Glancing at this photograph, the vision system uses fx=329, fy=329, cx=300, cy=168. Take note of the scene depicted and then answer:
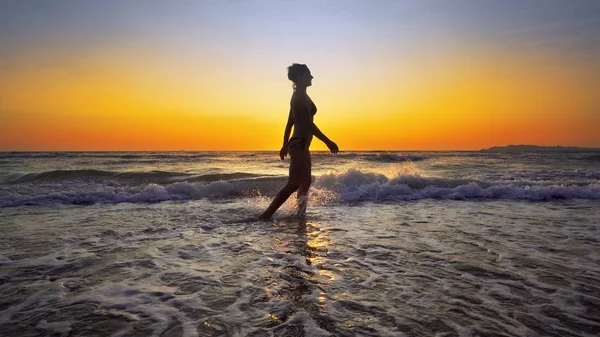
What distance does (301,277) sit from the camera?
2998 millimetres

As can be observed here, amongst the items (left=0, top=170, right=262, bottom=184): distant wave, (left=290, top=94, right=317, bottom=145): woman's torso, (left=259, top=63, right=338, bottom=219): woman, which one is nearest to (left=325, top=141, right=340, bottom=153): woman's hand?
(left=259, top=63, right=338, bottom=219): woman

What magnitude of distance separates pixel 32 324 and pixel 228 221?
381cm

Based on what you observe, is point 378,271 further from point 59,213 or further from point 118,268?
point 59,213

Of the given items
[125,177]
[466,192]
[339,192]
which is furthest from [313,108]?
[125,177]

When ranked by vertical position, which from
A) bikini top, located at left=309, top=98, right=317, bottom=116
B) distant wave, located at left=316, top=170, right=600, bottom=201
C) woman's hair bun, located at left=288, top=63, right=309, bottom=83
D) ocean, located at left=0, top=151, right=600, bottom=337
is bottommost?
ocean, located at left=0, top=151, right=600, bottom=337

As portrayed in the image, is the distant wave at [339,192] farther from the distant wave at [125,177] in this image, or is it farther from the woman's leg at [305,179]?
the distant wave at [125,177]

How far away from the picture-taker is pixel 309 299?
250 centimetres

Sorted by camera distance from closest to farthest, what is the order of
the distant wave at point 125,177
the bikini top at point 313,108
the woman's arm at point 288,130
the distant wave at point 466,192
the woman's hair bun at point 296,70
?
the woman's hair bun at point 296,70 → the bikini top at point 313,108 → the woman's arm at point 288,130 → the distant wave at point 466,192 → the distant wave at point 125,177

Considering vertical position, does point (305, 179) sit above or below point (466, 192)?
above

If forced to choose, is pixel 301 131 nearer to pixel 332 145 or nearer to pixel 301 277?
pixel 332 145

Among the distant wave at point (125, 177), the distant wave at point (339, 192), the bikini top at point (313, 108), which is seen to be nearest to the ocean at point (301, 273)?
the distant wave at point (339, 192)

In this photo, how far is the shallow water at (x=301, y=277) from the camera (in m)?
2.14

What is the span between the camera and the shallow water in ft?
7.04

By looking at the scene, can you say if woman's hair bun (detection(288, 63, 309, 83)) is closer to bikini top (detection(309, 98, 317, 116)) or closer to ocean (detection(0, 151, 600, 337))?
bikini top (detection(309, 98, 317, 116))
